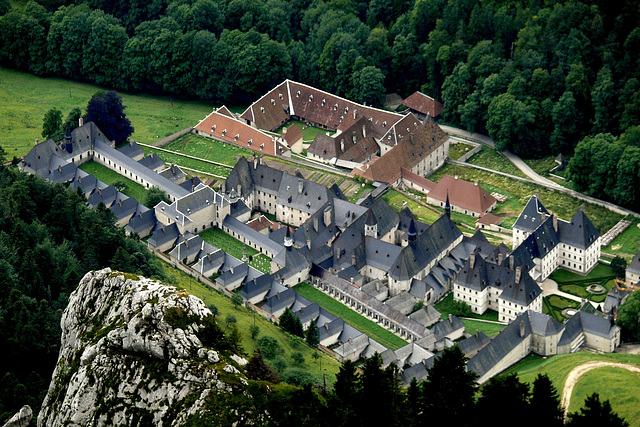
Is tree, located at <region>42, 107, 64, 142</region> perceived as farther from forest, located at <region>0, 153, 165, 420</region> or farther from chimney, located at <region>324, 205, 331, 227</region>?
chimney, located at <region>324, 205, 331, 227</region>

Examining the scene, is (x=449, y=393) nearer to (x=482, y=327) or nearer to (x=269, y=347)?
→ (x=269, y=347)

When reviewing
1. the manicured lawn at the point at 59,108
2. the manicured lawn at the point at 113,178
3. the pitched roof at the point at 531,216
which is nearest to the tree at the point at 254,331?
the manicured lawn at the point at 113,178

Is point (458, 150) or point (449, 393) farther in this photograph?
point (458, 150)

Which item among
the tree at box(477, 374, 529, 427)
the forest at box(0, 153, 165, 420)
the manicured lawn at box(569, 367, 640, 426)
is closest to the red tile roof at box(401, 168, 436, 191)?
the forest at box(0, 153, 165, 420)

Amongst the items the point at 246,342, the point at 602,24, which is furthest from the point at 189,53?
the point at 246,342

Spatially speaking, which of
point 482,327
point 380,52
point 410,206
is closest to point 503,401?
point 482,327
